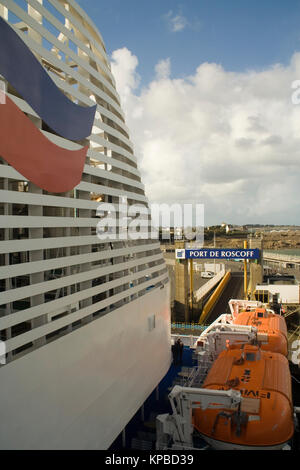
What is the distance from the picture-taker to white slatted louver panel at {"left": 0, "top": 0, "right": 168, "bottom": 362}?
4.89m

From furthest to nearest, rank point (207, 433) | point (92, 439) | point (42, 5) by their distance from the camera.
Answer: point (207, 433) → point (92, 439) → point (42, 5)

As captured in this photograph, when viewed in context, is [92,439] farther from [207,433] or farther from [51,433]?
[207,433]

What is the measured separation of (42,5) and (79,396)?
696 centimetres

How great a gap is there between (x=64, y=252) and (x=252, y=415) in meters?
5.14

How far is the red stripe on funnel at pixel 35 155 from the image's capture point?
4.76 metres

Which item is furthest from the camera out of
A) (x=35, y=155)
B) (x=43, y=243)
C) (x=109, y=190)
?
(x=109, y=190)

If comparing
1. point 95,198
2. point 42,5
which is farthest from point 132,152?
point 42,5

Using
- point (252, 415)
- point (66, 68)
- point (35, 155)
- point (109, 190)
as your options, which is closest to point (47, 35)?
point (66, 68)

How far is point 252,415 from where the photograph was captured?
22.4 feet

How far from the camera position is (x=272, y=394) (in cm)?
736

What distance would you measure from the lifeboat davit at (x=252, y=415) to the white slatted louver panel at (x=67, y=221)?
10.1 feet

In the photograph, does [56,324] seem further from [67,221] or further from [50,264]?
[67,221]

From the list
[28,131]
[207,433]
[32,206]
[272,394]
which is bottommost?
[207,433]
